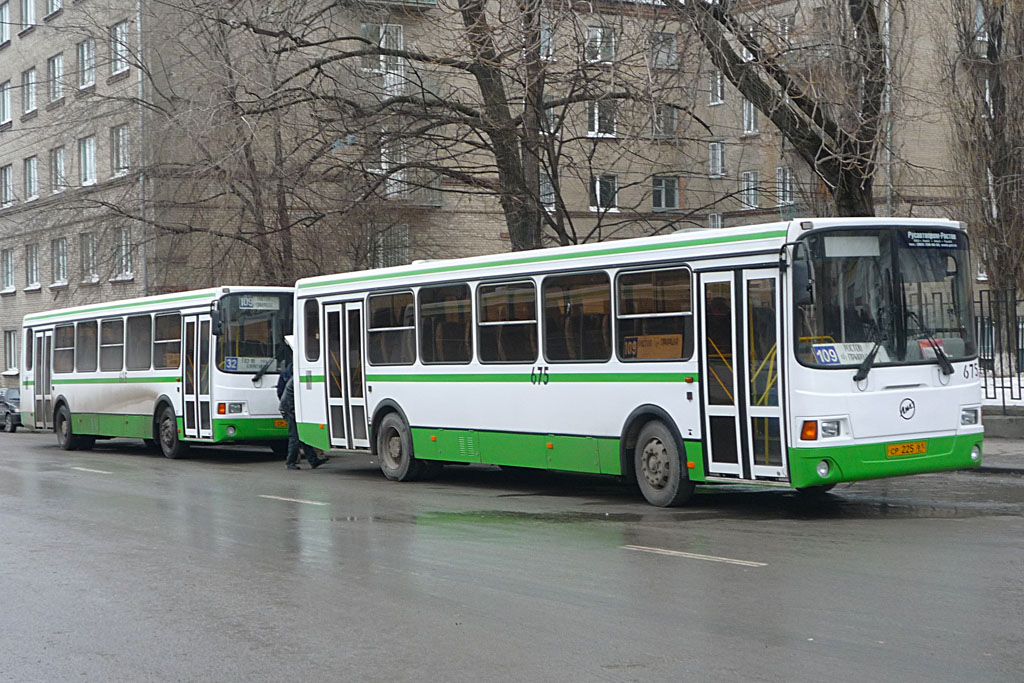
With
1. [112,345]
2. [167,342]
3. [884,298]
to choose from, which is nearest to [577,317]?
[884,298]

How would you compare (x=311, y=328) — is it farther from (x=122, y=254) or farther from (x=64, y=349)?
(x=122, y=254)

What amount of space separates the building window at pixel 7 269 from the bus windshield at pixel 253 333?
33391 millimetres

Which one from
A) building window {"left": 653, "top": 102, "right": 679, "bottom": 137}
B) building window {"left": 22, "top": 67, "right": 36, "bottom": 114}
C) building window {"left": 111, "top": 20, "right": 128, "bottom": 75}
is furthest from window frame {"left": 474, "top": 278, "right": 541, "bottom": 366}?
building window {"left": 22, "top": 67, "right": 36, "bottom": 114}

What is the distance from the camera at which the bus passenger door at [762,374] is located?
40.6ft

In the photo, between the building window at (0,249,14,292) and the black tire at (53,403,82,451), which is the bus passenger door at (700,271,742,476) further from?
the building window at (0,249,14,292)

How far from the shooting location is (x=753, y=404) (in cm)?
1263

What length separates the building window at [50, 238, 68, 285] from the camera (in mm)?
35562

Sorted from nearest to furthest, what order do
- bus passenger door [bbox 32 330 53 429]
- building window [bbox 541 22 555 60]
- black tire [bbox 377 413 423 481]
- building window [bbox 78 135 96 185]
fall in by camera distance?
black tire [bbox 377 413 423 481]
building window [bbox 541 22 555 60]
bus passenger door [bbox 32 330 53 429]
building window [bbox 78 135 96 185]

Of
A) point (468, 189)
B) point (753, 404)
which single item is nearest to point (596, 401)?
point (753, 404)

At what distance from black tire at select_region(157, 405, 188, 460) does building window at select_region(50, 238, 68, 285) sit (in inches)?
474

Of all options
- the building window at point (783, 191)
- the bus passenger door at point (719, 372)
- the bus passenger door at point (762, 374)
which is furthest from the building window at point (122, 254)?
the bus passenger door at point (762, 374)

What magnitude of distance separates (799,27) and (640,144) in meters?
3.76

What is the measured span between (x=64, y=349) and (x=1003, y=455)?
1842 cm

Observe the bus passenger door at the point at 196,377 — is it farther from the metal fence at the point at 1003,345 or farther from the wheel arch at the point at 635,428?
the metal fence at the point at 1003,345
